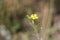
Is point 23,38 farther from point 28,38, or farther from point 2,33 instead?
point 2,33

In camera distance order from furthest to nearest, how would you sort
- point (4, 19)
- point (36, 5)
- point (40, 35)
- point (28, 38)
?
point (36, 5), point (4, 19), point (28, 38), point (40, 35)

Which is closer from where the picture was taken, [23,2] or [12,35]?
[12,35]

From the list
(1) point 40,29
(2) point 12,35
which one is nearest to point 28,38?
(2) point 12,35

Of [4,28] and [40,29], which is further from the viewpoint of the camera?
[4,28]

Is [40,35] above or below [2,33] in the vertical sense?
above

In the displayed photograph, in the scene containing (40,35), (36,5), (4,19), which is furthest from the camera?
(36,5)

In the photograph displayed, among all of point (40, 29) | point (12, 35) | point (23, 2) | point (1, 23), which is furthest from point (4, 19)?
point (40, 29)

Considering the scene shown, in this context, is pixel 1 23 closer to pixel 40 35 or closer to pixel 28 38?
pixel 28 38

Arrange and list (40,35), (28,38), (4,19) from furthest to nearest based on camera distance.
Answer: (4,19) → (28,38) → (40,35)

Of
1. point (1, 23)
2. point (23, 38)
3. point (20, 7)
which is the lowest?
point (23, 38)
